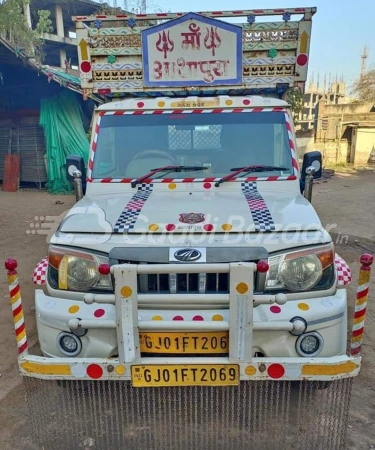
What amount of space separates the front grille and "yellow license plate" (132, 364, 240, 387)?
1.48ft

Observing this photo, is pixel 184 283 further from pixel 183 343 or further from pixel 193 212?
pixel 193 212

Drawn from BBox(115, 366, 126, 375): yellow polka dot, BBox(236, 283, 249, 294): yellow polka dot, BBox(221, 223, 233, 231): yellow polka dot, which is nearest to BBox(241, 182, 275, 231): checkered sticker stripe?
BBox(221, 223, 233, 231): yellow polka dot

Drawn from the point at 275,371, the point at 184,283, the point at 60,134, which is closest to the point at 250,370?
the point at 275,371

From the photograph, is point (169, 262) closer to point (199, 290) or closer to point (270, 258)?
point (199, 290)

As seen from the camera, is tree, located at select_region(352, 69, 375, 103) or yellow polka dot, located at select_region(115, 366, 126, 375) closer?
yellow polka dot, located at select_region(115, 366, 126, 375)

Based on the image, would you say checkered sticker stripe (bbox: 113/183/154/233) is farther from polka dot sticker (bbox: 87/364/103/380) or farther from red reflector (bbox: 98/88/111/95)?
red reflector (bbox: 98/88/111/95)

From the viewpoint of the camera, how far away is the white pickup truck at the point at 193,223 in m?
2.27

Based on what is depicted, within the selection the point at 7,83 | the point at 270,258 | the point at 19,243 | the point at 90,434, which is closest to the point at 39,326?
the point at 90,434

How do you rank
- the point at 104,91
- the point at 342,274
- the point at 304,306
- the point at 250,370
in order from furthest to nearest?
1. the point at 104,91
2. the point at 342,274
3. the point at 304,306
4. the point at 250,370

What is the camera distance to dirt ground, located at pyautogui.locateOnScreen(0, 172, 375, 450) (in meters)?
2.90

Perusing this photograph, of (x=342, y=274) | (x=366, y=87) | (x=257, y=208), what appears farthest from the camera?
(x=366, y=87)

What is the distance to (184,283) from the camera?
255 cm

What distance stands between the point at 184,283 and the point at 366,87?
112 feet

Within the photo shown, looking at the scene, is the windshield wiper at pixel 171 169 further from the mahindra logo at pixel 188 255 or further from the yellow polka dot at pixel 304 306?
the yellow polka dot at pixel 304 306
